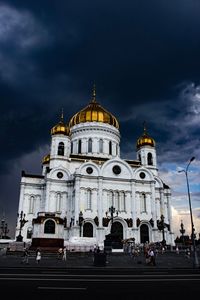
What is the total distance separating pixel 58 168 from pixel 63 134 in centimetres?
755

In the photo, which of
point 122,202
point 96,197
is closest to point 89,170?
point 96,197

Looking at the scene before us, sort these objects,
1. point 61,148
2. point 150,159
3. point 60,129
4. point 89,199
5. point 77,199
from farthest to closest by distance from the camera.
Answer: point 150,159
point 60,129
point 61,148
point 89,199
point 77,199

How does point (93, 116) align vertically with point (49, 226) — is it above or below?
above

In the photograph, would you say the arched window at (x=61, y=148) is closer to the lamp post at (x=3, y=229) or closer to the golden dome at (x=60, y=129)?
the golden dome at (x=60, y=129)

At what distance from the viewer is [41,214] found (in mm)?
40906

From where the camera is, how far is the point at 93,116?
6200 cm

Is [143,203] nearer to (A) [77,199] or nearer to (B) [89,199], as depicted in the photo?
(B) [89,199]

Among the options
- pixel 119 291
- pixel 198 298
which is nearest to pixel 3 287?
pixel 119 291

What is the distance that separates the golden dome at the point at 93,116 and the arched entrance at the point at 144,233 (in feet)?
79.4

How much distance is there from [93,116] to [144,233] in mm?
26936

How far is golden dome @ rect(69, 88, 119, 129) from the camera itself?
6188 cm

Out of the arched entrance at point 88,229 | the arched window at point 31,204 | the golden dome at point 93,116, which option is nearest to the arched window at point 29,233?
the arched window at point 31,204

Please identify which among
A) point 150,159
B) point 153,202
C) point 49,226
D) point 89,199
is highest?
point 150,159

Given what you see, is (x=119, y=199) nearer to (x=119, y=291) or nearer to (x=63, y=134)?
(x=63, y=134)
